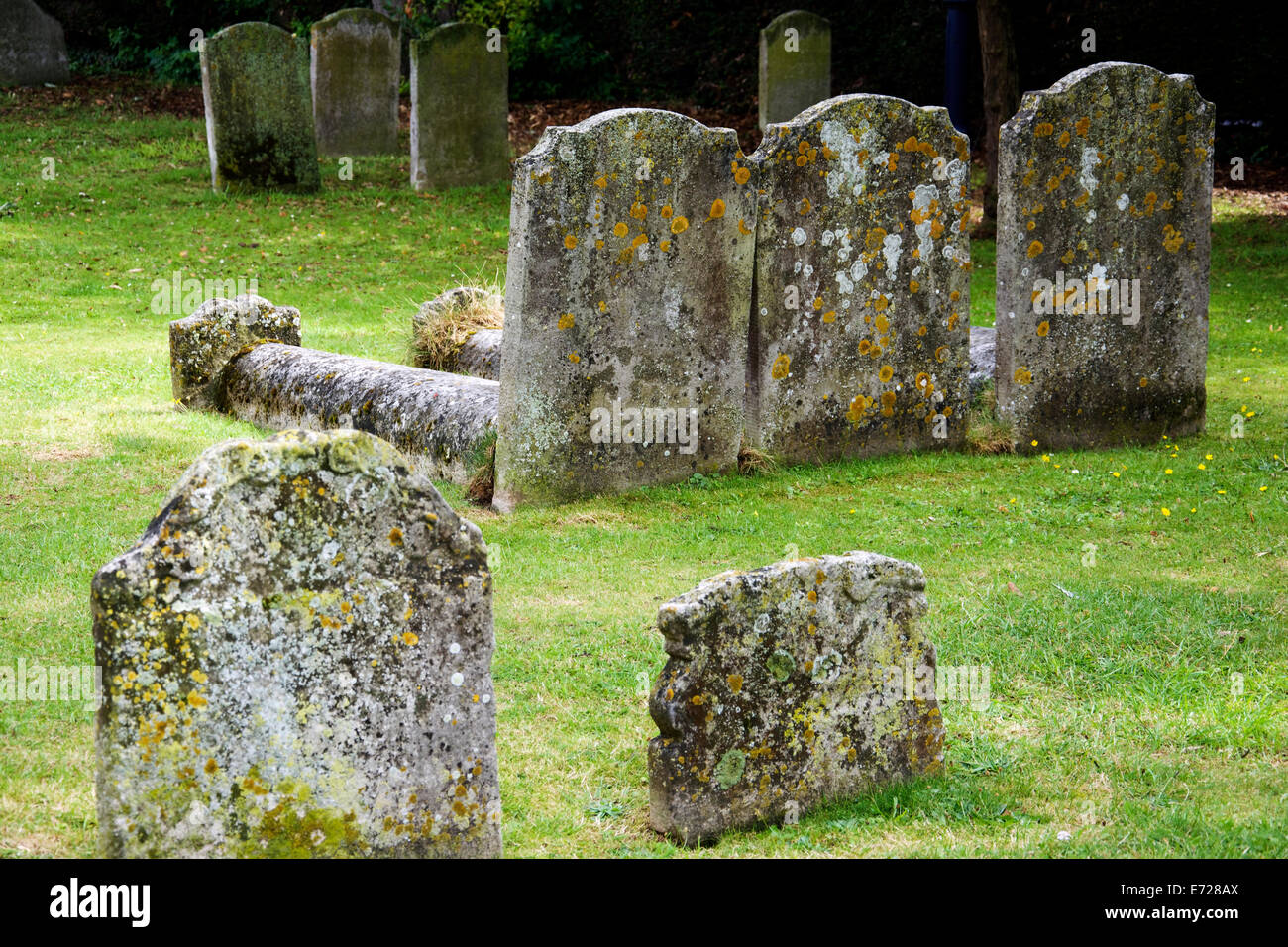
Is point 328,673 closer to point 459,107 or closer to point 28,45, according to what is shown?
point 459,107

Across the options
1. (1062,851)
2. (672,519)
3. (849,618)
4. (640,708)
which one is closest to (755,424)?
(672,519)

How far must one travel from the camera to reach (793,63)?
66.9ft

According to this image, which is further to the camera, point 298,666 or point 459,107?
point 459,107

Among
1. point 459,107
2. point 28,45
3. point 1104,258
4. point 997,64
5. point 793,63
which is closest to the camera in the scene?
point 1104,258

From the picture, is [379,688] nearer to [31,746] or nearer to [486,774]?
[486,774]

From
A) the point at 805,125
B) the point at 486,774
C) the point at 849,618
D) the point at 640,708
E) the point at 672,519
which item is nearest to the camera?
the point at 486,774

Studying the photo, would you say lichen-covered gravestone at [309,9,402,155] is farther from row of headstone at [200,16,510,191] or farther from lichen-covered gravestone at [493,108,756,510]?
lichen-covered gravestone at [493,108,756,510]

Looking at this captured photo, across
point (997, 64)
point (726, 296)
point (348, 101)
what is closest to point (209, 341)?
point (726, 296)

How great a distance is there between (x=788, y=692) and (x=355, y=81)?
55.0ft

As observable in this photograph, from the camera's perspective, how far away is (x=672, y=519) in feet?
25.3

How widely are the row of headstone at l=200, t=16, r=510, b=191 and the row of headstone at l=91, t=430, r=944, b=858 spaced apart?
522 inches

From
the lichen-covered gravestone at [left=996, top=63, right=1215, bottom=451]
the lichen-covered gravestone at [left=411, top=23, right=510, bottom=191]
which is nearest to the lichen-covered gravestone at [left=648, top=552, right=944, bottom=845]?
the lichen-covered gravestone at [left=996, top=63, right=1215, bottom=451]

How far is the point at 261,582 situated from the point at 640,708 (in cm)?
214

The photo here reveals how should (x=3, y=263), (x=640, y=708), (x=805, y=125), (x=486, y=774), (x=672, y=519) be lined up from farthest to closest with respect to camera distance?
(x=3, y=263), (x=805, y=125), (x=672, y=519), (x=640, y=708), (x=486, y=774)
